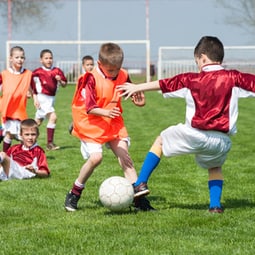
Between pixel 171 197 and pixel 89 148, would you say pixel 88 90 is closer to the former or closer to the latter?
pixel 89 148

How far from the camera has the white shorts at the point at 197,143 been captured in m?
6.18

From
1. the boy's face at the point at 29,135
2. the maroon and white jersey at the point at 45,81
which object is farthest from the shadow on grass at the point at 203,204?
the maroon and white jersey at the point at 45,81

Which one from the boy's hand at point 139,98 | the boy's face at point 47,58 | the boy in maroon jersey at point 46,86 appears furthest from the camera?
the boy in maroon jersey at point 46,86

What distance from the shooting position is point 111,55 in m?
6.57

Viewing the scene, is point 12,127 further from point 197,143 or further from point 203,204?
point 197,143

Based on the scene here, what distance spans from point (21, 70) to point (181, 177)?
3.43 metres

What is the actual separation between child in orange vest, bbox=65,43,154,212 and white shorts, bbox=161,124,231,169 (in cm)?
49

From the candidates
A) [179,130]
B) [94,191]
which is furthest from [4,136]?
[179,130]

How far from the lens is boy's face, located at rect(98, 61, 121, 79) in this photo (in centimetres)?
668

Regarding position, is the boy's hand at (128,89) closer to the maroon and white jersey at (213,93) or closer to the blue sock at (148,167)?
the maroon and white jersey at (213,93)

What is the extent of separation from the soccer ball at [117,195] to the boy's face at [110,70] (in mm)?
1032

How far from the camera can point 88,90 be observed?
6.66 meters

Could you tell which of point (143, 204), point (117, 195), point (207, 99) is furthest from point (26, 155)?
point (207, 99)

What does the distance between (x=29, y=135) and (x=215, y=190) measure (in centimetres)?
357
